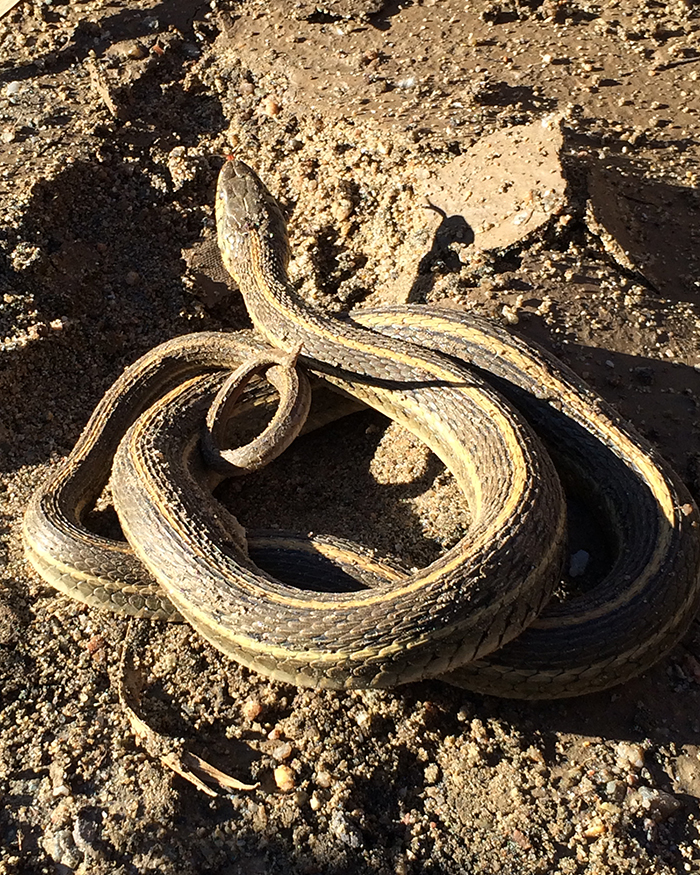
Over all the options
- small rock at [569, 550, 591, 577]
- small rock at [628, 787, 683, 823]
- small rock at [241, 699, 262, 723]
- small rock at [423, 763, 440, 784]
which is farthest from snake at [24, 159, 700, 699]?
small rock at [628, 787, 683, 823]

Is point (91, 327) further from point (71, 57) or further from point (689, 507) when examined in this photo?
point (689, 507)

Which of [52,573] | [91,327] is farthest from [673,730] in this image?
[91,327]

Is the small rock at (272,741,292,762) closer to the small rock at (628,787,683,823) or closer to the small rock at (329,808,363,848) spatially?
the small rock at (329,808,363,848)

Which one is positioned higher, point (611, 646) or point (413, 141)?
point (413, 141)

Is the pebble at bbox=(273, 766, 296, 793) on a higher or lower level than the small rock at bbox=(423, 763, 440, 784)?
higher

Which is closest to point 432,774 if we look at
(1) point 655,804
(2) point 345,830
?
(2) point 345,830
